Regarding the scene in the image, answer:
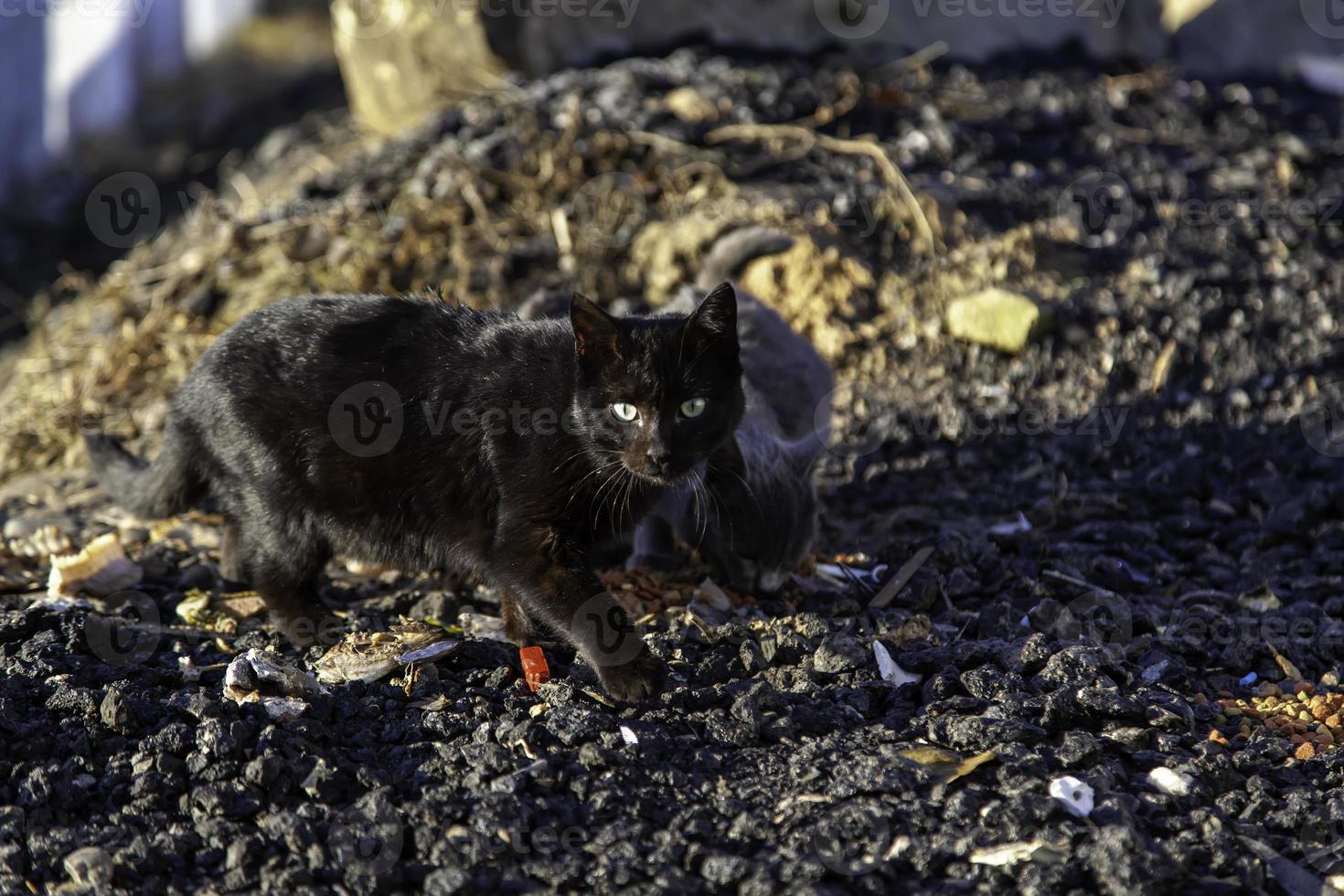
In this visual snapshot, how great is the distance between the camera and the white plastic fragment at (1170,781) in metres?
3.09

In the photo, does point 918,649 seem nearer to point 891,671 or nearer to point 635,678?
point 891,671

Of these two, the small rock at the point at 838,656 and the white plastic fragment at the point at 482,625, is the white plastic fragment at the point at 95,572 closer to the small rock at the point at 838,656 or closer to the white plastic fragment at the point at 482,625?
the white plastic fragment at the point at 482,625

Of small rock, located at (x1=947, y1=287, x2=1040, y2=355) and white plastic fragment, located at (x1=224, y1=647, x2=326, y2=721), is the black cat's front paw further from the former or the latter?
small rock, located at (x1=947, y1=287, x2=1040, y2=355)

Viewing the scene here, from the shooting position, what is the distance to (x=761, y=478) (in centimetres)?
444

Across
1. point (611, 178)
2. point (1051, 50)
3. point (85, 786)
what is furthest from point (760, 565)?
point (1051, 50)

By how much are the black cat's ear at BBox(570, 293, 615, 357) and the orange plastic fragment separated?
84 centimetres

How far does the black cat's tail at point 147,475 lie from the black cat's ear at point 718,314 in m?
1.73

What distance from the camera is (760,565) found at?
14.0 feet

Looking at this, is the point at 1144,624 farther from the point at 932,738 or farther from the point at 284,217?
the point at 284,217

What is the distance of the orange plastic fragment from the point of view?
3545mm

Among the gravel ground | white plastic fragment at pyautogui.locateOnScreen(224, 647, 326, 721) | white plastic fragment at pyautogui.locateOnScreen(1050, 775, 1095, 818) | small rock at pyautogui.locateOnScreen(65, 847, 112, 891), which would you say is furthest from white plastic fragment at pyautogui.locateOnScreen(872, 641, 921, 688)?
small rock at pyautogui.locateOnScreen(65, 847, 112, 891)

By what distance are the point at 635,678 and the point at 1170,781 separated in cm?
134

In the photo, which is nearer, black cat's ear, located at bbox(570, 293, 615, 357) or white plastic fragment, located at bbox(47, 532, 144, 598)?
black cat's ear, located at bbox(570, 293, 615, 357)

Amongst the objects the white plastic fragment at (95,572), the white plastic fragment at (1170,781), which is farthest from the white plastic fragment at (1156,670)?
the white plastic fragment at (95,572)
